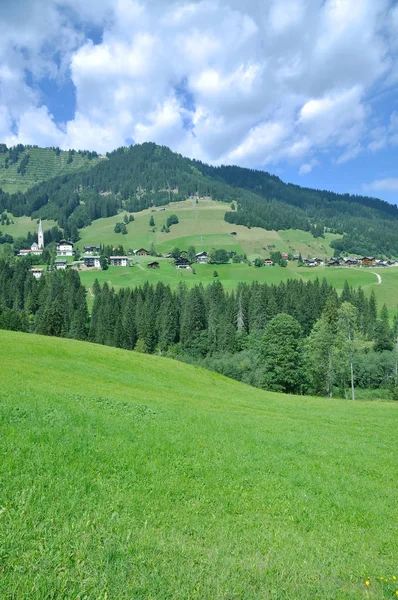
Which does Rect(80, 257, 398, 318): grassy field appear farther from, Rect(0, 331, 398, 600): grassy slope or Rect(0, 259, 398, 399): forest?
Rect(0, 331, 398, 600): grassy slope

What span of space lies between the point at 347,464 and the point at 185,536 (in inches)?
392

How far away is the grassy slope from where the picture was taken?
6.14m

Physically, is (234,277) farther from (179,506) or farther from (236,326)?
(179,506)

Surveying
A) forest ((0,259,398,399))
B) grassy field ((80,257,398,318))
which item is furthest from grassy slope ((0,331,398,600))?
grassy field ((80,257,398,318))

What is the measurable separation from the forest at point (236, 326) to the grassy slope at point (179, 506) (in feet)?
169

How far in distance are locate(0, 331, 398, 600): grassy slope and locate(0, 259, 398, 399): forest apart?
2032 inches

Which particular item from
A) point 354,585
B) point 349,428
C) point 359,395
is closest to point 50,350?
point 349,428

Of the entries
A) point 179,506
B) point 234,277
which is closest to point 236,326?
point 234,277

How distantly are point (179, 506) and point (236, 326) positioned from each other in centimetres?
12158

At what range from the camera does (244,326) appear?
131000 millimetres

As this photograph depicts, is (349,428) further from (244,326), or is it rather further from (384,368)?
(244,326)

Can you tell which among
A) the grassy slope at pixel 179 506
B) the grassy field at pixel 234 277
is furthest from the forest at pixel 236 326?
the grassy slope at pixel 179 506

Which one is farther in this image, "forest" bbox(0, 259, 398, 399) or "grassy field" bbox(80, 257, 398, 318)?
"grassy field" bbox(80, 257, 398, 318)

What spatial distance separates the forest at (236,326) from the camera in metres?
67.2
